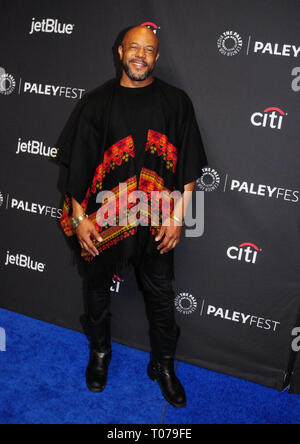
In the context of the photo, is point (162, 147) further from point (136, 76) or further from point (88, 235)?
point (88, 235)

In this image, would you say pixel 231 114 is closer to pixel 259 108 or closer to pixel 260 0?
pixel 259 108

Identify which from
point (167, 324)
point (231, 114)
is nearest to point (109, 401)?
point (167, 324)

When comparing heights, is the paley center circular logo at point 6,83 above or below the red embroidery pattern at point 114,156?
above

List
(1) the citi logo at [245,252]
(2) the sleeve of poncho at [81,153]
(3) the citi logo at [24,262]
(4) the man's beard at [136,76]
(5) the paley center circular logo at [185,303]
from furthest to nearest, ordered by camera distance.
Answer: (3) the citi logo at [24,262], (5) the paley center circular logo at [185,303], (1) the citi logo at [245,252], (2) the sleeve of poncho at [81,153], (4) the man's beard at [136,76]

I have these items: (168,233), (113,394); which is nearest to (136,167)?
(168,233)

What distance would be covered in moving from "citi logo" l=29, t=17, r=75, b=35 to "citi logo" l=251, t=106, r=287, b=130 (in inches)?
50.0

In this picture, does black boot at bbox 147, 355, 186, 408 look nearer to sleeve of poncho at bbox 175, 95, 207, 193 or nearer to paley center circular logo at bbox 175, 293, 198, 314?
paley center circular logo at bbox 175, 293, 198, 314

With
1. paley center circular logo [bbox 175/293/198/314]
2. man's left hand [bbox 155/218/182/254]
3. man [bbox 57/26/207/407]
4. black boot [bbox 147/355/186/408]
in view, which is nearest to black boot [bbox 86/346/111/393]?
man [bbox 57/26/207/407]

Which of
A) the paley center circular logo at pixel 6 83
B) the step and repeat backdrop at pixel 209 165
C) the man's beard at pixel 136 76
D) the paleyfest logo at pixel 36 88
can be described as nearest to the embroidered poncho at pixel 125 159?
the man's beard at pixel 136 76

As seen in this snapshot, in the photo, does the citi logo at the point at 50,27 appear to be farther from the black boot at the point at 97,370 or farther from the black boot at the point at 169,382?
the black boot at the point at 169,382

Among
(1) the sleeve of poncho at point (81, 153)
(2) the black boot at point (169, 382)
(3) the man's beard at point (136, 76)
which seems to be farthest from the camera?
(2) the black boot at point (169, 382)

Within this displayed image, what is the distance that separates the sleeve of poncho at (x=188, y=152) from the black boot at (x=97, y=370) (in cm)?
116

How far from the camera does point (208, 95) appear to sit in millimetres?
2250

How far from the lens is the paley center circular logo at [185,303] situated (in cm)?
258
